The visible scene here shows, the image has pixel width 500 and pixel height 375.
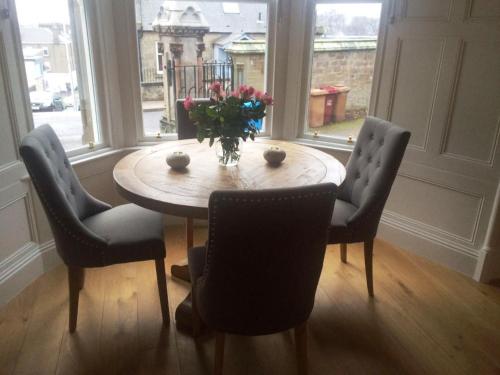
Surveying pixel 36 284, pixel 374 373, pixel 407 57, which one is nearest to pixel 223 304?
pixel 374 373

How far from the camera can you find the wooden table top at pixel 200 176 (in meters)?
1.59

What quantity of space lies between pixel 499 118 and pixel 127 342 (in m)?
2.28

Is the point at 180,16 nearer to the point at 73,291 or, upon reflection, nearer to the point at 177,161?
the point at 177,161

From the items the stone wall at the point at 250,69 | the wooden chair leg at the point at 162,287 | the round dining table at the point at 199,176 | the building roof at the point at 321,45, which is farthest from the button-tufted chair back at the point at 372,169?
the stone wall at the point at 250,69

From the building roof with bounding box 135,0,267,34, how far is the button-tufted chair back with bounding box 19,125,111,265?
1185 mm

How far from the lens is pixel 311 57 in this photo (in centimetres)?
294

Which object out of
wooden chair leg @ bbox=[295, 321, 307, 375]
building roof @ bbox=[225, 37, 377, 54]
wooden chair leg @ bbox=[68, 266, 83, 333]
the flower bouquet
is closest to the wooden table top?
the flower bouquet

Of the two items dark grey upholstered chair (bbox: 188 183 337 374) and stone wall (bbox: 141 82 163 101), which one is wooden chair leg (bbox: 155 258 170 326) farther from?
stone wall (bbox: 141 82 163 101)

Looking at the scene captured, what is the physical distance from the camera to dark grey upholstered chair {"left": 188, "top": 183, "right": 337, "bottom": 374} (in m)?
1.16

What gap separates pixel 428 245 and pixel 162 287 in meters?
1.76

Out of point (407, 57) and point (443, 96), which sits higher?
point (407, 57)

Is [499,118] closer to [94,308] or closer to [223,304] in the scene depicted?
[223,304]

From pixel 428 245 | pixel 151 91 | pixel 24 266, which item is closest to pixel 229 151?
pixel 151 91

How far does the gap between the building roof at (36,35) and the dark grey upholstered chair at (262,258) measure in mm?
1722
